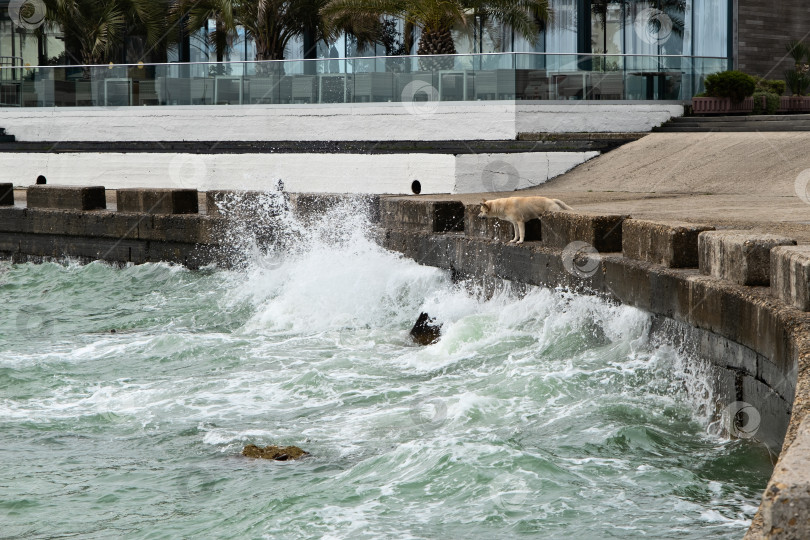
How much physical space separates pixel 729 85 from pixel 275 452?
66.4ft

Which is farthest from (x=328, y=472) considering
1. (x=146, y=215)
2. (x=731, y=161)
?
(x=731, y=161)

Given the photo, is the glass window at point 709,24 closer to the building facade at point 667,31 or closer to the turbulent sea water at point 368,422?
the building facade at point 667,31

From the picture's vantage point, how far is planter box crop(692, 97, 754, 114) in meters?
25.2

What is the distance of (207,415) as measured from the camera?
9086 millimetres

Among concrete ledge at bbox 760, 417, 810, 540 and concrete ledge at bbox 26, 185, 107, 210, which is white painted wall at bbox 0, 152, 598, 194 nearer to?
concrete ledge at bbox 26, 185, 107, 210

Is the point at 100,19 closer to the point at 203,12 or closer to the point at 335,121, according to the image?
the point at 203,12

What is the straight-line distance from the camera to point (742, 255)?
24.9 ft

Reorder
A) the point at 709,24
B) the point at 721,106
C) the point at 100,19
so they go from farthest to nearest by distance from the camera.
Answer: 1. the point at 100,19
2. the point at 709,24
3. the point at 721,106

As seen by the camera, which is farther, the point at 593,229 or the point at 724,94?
the point at 724,94

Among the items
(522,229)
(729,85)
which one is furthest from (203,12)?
(522,229)

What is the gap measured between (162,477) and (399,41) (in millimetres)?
28040

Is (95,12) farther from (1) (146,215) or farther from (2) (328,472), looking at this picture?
(2) (328,472)

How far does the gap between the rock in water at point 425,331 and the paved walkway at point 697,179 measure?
8.94 ft

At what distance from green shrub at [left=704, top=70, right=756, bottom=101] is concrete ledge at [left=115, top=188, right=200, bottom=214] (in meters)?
13.3
